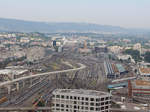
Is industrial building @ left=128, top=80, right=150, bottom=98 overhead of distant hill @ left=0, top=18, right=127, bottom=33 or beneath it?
beneath

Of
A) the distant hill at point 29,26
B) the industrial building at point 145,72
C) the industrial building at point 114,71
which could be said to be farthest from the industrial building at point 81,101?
the distant hill at point 29,26

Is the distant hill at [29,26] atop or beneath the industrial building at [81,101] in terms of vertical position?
atop

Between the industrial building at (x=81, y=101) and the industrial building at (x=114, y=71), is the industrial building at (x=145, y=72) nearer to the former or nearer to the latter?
the industrial building at (x=114, y=71)

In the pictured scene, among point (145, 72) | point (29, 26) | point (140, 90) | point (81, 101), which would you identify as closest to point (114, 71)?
point (145, 72)

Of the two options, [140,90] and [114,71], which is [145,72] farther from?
[140,90]

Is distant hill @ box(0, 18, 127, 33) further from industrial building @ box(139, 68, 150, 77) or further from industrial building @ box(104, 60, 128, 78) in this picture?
industrial building @ box(139, 68, 150, 77)

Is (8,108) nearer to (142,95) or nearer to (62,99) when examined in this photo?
(62,99)

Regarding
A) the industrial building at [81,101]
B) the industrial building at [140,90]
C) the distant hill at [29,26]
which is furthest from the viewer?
the distant hill at [29,26]

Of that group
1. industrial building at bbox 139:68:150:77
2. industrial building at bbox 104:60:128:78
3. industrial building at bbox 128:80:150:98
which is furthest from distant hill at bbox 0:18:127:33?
industrial building at bbox 128:80:150:98
